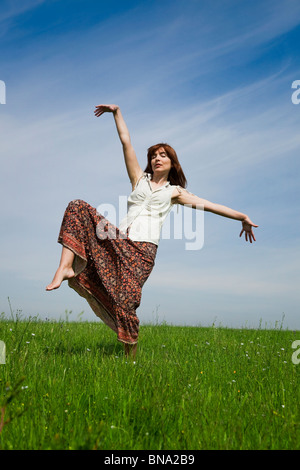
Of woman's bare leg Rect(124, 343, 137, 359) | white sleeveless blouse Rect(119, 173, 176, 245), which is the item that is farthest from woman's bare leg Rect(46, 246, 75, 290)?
woman's bare leg Rect(124, 343, 137, 359)

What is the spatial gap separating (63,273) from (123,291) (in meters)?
0.79

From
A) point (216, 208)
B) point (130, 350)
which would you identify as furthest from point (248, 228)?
point (130, 350)

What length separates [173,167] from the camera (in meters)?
6.45

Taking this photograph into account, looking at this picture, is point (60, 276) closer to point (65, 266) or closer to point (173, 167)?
point (65, 266)

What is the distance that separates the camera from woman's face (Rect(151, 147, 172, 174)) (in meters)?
6.25

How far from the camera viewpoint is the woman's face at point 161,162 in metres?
6.25

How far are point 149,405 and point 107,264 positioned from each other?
2594 mm

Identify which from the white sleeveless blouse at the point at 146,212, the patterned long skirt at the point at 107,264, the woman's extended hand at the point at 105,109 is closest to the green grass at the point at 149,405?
the patterned long skirt at the point at 107,264

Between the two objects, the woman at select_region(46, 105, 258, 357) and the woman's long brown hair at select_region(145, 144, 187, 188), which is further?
the woman's long brown hair at select_region(145, 144, 187, 188)

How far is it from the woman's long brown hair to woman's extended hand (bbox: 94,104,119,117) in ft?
2.50

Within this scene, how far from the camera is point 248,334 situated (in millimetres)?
9359

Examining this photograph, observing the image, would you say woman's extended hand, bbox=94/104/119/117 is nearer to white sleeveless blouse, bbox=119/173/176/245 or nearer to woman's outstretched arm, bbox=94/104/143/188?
woman's outstretched arm, bbox=94/104/143/188

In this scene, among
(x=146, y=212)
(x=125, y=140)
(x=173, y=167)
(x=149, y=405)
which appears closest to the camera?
(x=149, y=405)
